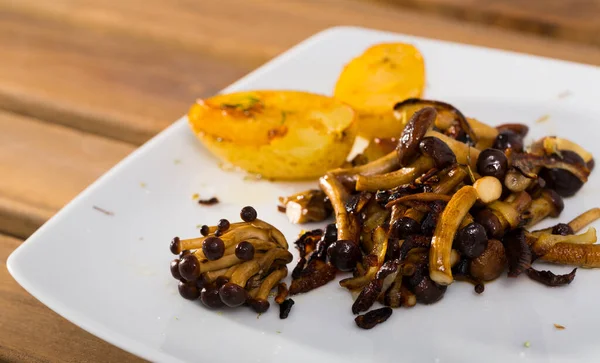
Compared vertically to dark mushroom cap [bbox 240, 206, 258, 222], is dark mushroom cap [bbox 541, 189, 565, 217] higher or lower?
higher

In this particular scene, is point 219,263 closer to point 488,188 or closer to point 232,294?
point 232,294

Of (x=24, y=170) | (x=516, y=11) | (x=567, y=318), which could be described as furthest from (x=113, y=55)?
(x=567, y=318)

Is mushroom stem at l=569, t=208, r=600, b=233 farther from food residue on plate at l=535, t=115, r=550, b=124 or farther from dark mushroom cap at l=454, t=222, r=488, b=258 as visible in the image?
food residue on plate at l=535, t=115, r=550, b=124

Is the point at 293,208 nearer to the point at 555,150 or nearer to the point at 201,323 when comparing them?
the point at 201,323

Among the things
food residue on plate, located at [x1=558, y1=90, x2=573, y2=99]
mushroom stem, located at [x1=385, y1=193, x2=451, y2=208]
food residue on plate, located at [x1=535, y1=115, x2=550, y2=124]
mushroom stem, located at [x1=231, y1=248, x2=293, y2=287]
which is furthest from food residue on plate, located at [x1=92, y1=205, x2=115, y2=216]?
food residue on plate, located at [x1=558, y1=90, x2=573, y2=99]

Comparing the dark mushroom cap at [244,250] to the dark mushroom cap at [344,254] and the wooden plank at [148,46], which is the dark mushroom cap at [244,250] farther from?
the wooden plank at [148,46]
